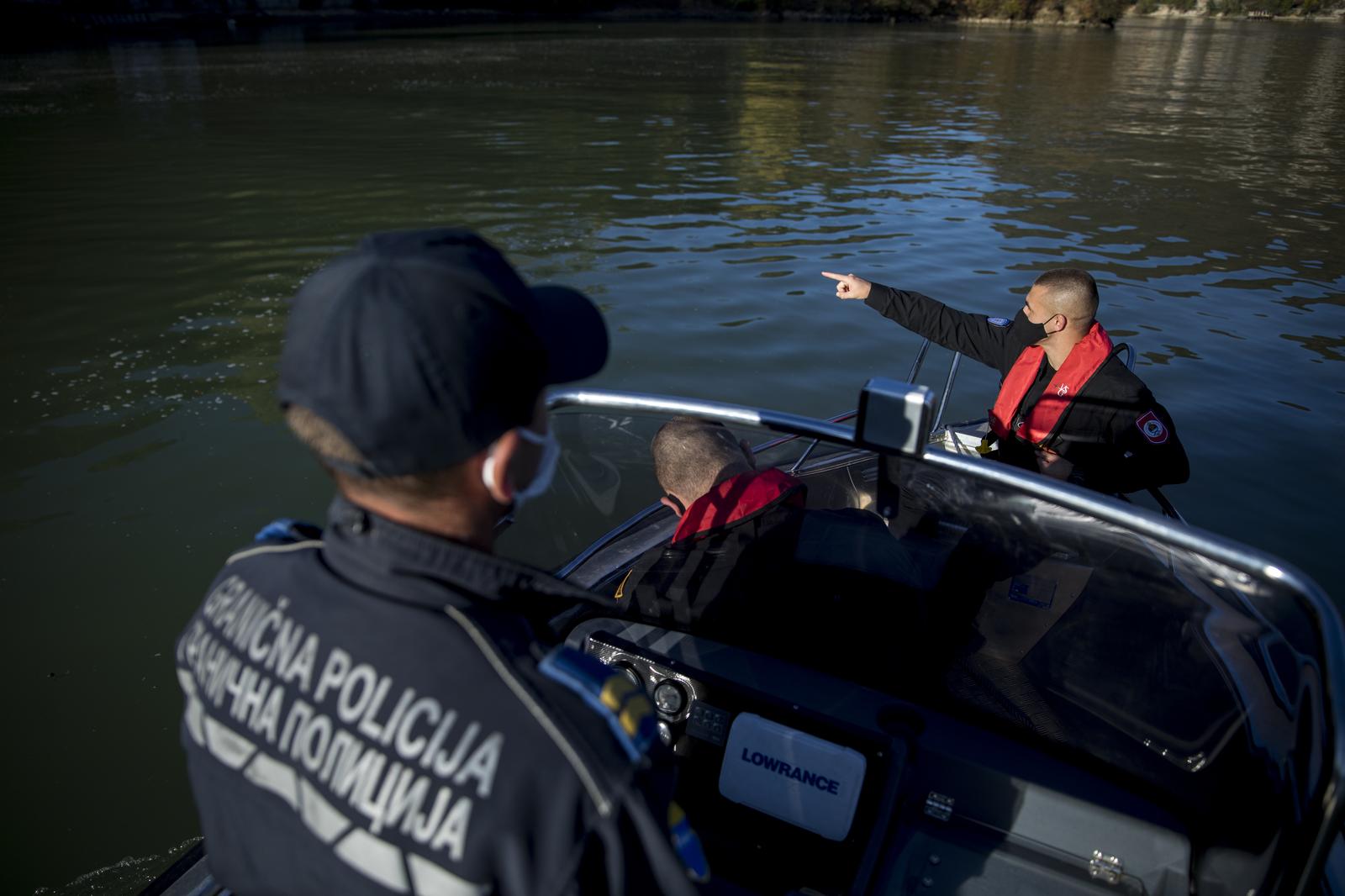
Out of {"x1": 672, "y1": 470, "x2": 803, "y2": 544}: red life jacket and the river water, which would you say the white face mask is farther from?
the river water

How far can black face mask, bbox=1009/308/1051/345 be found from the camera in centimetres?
472

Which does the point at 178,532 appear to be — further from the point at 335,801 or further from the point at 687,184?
the point at 687,184

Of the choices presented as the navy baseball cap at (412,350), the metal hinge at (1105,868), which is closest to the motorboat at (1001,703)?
the metal hinge at (1105,868)

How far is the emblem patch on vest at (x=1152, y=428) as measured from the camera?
3789 mm

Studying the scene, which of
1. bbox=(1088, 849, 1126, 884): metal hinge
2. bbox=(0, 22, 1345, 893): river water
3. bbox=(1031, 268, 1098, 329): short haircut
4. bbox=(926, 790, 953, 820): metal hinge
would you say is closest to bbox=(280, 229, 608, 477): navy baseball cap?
bbox=(926, 790, 953, 820): metal hinge

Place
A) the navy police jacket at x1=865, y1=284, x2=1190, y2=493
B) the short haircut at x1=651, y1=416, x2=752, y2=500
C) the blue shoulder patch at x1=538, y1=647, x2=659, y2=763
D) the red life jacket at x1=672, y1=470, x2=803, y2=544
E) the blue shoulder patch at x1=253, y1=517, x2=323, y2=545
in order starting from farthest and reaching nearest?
1. the navy police jacket at x1=865, y1=284, x2=1190, y2=493
2. the short haircut at x1=651, y1=416, x2=752, y2=500
3. the red life jacket at x1=672, y1=470, x2=803, y2=544
4. the blue shoulder patch at x1=253, y1=517, x2=323, y2=545
5. the blue shoulder patch at x1=538, y1=647, x2=659, y2=763

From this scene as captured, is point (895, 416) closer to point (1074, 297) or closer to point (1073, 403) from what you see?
point (1073, 403)

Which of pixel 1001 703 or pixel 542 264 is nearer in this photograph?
pixel 1001 703

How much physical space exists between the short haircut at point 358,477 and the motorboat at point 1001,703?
0.89 metres

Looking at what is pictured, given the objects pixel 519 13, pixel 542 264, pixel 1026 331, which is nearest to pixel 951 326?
pixel 1026 331

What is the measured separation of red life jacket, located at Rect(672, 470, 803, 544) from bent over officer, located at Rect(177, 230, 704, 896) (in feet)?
3.63

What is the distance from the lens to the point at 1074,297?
4.27m

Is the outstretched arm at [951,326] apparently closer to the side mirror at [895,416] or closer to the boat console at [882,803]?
the side mirror at [895,416]

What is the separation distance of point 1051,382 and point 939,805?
2.86 meters
